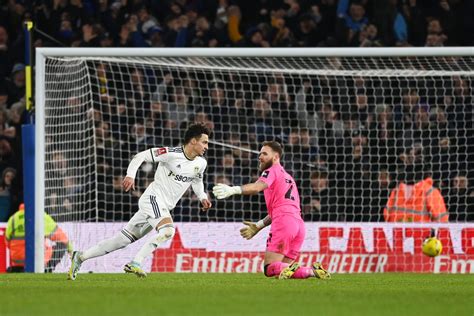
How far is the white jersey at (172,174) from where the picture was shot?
13.1m

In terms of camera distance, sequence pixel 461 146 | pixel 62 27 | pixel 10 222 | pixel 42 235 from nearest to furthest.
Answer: pixel 42 235 → pixel 10 222 → pixel 461 146 → pixel 62 27

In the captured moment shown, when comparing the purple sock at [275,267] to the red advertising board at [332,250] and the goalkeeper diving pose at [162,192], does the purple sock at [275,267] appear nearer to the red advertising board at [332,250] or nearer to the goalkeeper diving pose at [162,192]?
the goalkeeper diving pose at [162,192]

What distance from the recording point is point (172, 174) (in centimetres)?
1324

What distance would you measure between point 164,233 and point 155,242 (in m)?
0.14

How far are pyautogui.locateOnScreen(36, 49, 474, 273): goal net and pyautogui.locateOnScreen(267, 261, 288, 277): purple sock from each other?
386 cm

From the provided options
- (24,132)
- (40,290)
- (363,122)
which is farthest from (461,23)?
(40,290)

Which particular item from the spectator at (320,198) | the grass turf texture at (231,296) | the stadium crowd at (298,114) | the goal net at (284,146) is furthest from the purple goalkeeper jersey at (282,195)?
the spectator at (320,198)

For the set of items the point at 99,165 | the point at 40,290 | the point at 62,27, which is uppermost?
the point at 62,27

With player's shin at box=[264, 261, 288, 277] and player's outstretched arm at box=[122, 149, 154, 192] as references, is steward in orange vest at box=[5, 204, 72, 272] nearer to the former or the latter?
player's outstretched arm at box=[122, 149, 154, 192]

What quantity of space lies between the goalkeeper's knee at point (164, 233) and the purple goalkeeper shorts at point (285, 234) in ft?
3.88

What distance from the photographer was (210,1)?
22109 millimetres

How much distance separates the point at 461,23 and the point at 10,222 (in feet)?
29.2

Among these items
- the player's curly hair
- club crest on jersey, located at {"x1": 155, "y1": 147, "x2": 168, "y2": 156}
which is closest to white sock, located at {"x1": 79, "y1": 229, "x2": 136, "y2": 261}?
club crest on jersey, located at {"x1": 155, "y1": 147, "x2": 168, "y2": 156}

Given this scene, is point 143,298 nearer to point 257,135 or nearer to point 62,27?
point 257,135
